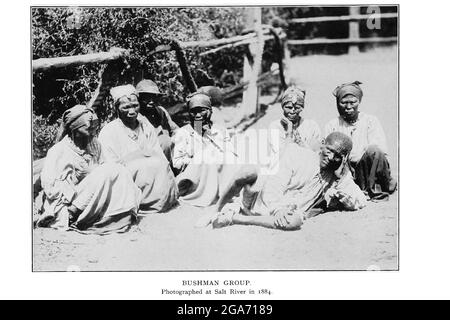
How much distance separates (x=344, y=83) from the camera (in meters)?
5.47

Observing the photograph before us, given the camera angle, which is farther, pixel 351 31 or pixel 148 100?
pixel 351 31


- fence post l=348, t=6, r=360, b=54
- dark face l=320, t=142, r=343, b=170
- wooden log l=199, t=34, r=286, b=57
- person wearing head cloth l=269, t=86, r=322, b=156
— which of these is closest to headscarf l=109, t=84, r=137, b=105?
wooden log l=199, t=34, r=286, b=57

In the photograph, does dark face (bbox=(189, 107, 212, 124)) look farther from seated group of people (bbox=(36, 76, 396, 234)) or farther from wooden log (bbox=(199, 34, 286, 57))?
wooden log (bbox=(199, 34, 286, 57))

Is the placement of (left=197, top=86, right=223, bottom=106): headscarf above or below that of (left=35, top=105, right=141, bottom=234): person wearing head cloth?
above

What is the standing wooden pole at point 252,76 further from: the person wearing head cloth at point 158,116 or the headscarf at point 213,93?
the person wearing head cloth at point 158,116

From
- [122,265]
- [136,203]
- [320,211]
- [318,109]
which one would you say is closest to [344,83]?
[318,109]

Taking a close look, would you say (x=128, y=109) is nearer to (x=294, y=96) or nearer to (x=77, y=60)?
(x=77, y=60)

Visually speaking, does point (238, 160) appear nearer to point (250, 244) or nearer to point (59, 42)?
point (250, 244)

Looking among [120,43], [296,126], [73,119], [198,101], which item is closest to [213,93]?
[198,101]

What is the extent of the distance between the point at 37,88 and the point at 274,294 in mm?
2591

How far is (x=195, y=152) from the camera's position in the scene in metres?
5.40

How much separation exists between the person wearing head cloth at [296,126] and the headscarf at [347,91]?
0.29 meters

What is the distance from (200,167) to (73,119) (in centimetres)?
112

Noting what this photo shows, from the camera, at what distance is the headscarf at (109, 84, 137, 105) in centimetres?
533
